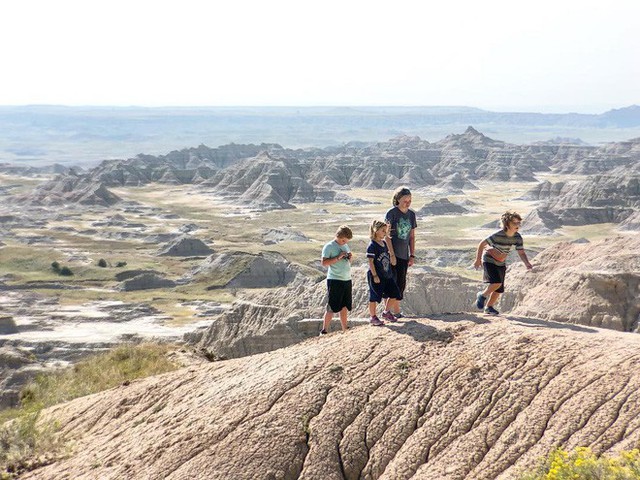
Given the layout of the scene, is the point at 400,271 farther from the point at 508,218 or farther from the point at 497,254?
the point at 508,218

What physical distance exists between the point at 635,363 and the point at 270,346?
41.3 ft

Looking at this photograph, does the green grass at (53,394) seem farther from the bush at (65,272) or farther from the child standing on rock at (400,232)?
the bush at (65,272)

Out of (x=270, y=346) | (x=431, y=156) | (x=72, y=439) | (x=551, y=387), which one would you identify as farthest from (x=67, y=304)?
(x=431, y=156)

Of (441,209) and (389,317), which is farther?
(441,209)

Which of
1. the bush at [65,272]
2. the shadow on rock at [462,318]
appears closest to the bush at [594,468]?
the shadow on rock at [462,318]

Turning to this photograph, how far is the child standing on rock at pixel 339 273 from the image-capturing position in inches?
397

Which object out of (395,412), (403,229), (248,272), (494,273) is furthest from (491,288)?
(248,272)

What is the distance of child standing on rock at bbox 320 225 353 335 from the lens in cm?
1009

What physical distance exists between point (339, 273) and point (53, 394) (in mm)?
4458

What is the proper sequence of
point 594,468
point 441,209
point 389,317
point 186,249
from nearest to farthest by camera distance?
point 594,468 < point 389,317 < point 186,249 < point 441,209

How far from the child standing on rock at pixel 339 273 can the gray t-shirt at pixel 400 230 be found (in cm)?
52

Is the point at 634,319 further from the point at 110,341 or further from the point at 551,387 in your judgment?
the point at 110,341

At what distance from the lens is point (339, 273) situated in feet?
33.9

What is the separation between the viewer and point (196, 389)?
9.13 m
